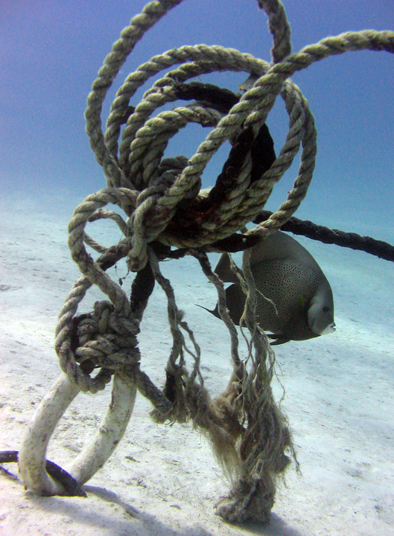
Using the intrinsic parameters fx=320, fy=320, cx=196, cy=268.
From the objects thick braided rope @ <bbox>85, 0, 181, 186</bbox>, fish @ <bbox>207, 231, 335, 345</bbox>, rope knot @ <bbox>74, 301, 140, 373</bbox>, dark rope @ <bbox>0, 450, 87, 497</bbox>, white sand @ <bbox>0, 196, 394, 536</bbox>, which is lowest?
white sand @ <bbox>0, 196, 394, 536</bbox>

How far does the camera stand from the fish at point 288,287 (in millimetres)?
1584

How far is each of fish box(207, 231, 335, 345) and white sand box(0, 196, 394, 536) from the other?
984 millimetres

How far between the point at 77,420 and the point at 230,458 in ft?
3.64

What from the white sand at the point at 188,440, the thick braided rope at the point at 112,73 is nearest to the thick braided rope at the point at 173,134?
the thick braided rope at the point at 112,73

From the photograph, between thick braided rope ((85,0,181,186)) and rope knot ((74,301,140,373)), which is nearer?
thick braided rope ((85,0,181,186))

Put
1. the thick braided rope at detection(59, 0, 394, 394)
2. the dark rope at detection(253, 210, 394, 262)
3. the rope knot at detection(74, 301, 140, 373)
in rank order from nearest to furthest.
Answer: the thick braided rope at detection(59, 0, 394, 394) < the rope knot at detection(74, 301, 140, 373) < the dark rope at detection(253, 210, 394, 262)

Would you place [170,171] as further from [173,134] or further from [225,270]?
[225,270]

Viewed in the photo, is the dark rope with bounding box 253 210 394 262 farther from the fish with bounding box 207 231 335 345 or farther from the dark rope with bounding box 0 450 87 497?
the dark rope with bounding box 0 450 87 497

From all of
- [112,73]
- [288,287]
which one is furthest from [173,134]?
[288,287]

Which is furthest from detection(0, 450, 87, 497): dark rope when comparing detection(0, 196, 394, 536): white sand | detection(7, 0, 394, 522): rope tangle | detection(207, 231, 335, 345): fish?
detection(207, 231, 335, 345): fish

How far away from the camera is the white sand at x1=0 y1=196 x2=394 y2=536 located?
4.38ft

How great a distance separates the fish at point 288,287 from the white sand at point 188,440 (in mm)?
984

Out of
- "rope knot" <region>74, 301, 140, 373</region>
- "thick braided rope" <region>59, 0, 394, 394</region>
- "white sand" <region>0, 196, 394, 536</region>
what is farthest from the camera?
"white sand" <region>0, 196, 394, 536</region>

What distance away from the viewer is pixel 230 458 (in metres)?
1.57
